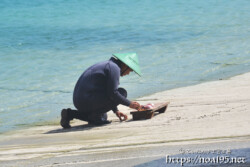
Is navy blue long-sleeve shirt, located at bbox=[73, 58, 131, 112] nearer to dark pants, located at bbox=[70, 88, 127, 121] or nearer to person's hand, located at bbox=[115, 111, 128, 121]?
dark pants, located at bbox=[70, 88, 127, 121]

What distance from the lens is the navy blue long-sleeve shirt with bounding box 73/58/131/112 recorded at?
7.03 metres

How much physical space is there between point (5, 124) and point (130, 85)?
3.21 metres

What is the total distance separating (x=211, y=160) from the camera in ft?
15.3

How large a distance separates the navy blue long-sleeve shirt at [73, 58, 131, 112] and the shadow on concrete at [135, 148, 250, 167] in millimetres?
2196

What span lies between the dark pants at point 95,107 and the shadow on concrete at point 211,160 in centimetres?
234

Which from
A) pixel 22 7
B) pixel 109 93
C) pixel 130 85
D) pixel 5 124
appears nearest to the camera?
pixel 109 93

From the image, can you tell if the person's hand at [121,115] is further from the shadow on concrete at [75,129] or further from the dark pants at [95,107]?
the shadow on concrete at [75,129]

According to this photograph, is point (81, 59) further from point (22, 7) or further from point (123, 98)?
point (22, 7)

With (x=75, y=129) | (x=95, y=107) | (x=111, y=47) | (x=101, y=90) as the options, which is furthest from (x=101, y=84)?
(x=111, y=47)

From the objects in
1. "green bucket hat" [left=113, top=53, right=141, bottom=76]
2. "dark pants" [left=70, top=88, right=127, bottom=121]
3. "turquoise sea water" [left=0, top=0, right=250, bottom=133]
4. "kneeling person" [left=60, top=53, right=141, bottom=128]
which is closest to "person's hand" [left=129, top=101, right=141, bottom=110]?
"kneeling person" [left=60, top=53, right=141, bottom=128]

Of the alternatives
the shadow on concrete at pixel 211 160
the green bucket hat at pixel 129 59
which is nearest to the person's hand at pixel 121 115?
the green bucket hat at pixel 129 59

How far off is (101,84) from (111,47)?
34.0 feet

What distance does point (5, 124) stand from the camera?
8.86 metres

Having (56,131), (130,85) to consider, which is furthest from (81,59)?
(56,131)
